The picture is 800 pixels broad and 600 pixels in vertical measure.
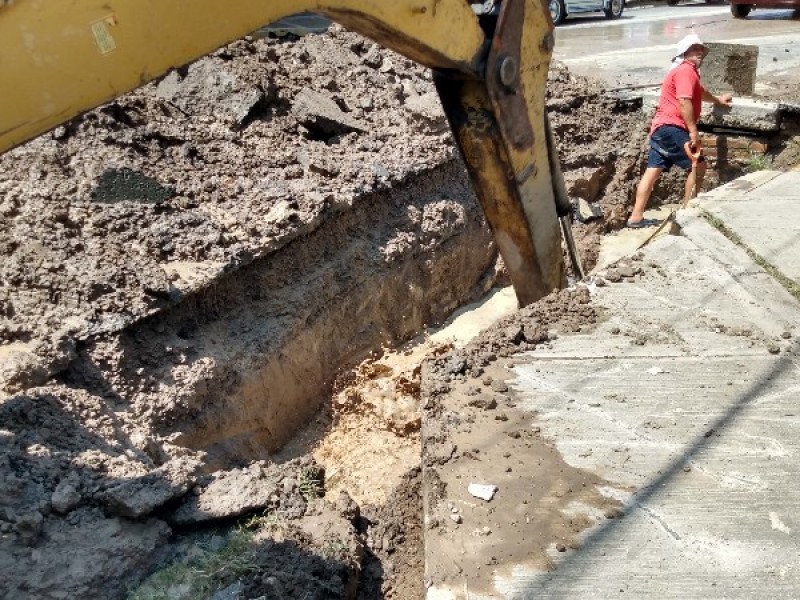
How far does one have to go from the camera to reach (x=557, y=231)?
4.18m

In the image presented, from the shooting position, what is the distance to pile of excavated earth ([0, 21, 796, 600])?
3.01m

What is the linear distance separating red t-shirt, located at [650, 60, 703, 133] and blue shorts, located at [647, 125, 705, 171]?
5 centimetres

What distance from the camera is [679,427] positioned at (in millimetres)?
3131

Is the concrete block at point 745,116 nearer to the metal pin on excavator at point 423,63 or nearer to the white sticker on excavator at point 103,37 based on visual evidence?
the metal pin on excavator at point 423,63

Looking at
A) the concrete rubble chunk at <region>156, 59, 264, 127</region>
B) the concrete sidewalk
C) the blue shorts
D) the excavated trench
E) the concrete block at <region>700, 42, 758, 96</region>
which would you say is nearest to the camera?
the concrete sidewalk

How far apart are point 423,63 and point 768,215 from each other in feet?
8.96

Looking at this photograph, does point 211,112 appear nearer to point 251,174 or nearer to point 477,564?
point 251,174

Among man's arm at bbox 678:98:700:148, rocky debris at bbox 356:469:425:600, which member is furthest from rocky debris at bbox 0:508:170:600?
man's arm at bbox 678:98:700:148

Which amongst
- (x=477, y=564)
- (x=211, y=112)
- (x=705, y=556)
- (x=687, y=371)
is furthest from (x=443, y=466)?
(x=211, y=112)

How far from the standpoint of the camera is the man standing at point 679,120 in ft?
22.3

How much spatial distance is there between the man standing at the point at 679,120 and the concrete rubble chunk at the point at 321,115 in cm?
271

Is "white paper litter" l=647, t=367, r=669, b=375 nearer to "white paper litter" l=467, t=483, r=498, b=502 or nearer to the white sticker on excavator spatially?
"white paper litter" l=467, t=483, r=498, b=502

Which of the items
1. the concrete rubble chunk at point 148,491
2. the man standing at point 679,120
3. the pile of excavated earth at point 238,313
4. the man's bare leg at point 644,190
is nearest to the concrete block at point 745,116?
the man standing at point 679,120

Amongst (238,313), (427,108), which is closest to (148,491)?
(238,313)
